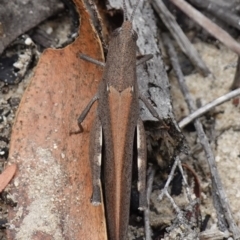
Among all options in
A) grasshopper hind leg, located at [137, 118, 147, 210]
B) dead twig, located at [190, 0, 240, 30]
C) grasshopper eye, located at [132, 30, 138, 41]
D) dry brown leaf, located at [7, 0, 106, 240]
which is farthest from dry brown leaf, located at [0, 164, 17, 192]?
dead twig, located at [190, 0, 240, 30]

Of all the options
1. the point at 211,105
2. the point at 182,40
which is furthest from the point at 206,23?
the point at 211,105

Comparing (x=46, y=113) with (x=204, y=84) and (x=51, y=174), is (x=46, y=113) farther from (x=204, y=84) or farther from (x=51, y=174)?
(x=204, y=84)

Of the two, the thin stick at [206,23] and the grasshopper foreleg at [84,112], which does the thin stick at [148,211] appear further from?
the thin stick at [206,23]

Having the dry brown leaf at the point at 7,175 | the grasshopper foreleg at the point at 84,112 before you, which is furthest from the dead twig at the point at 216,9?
the dry brown leaf at the point at 7,175

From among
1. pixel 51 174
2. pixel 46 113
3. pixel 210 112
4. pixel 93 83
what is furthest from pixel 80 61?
pixel 210 112

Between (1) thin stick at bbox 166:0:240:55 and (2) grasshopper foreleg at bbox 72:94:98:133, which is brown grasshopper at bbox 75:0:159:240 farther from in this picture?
(1) thin stick at bbox 166:0:240:55

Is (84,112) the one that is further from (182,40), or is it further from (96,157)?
(182,40)
